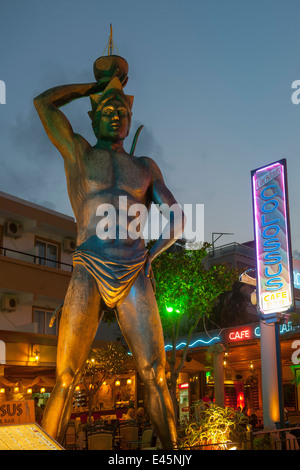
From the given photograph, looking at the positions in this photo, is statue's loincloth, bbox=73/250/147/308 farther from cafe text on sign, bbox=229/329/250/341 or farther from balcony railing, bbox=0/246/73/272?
balcony railing, bbox=0/246/73/272

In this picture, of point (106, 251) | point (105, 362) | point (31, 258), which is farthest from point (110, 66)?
point (31, 258)

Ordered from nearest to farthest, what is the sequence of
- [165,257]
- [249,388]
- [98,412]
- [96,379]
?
1. [165,257]
2. [96,379]
3. [98,412]
4. [249,388]

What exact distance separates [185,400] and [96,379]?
6048 millimetres

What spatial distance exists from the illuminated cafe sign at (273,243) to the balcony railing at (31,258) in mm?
8816

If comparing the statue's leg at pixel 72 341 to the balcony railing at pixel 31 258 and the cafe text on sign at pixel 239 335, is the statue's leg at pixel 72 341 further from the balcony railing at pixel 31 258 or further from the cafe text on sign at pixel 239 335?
the balcony railing at pixel 31 258

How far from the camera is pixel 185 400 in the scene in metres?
24.3

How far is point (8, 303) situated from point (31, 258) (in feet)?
7.70

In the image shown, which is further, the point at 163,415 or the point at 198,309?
the point at 198,309

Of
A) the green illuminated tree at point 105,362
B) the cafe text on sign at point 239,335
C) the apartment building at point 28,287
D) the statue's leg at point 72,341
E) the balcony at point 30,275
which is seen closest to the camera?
the statue's leg at point 72,341

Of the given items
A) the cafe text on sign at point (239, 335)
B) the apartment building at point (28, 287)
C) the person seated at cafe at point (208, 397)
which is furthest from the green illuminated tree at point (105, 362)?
the cafe text on sign at point (239, 335)

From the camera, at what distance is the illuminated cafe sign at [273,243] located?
1280cm

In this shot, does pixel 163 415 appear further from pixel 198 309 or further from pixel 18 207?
pixel 18 207

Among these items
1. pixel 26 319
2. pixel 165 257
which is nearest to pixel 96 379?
pixel 26 319

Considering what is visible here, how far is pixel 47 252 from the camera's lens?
2250 cm
